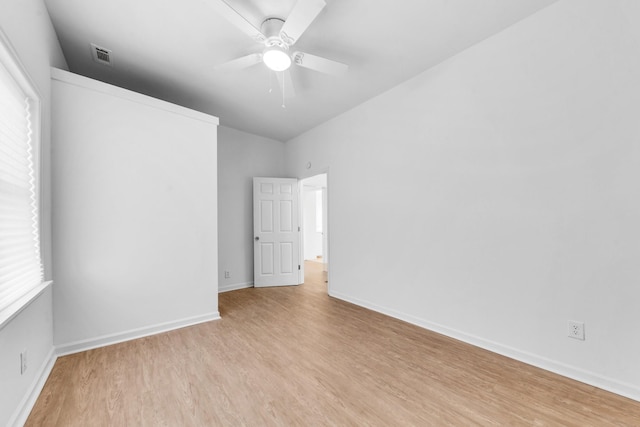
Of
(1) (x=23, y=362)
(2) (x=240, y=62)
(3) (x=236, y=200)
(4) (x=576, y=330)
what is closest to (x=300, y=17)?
(2) (x=240, y=62)

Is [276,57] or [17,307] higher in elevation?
[276,57]

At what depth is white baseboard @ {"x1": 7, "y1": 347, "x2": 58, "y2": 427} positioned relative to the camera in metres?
1.53

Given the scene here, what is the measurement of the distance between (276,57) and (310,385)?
253 centimetres

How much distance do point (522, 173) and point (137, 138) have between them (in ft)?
12.0

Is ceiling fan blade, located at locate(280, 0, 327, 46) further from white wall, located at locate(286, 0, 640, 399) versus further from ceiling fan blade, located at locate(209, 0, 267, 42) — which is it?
white wall, located at locate(286, 0, 640, 399)

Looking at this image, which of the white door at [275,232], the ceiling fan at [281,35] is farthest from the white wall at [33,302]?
the white door at [275,232]

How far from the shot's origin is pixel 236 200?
15.8ft

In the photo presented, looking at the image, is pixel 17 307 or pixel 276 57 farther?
pixel 276 57

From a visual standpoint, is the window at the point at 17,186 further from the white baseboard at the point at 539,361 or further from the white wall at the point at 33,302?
the white baseboard at the point at 539,361

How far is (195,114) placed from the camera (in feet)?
10.4

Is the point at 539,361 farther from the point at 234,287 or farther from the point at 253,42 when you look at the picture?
the point at 234,287

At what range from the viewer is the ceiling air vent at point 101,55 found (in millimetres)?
2564

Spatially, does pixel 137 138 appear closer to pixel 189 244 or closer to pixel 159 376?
pixel 189 244

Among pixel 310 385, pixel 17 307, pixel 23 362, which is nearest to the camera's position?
pixel 17 307
